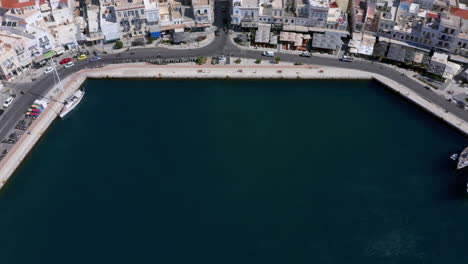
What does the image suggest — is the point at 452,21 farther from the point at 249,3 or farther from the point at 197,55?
the point at 197,55

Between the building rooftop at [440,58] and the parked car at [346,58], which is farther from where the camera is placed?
the parked car at [346,58]

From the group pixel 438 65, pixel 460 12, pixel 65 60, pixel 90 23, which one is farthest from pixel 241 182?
pixel 460 12

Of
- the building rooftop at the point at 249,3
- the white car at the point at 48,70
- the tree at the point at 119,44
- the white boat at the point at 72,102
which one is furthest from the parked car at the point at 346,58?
the white car at the point at 48,70

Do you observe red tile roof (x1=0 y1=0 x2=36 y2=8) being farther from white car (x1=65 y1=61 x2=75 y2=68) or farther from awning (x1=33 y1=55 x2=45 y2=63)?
white car (x1=65 y1=61 x2=75 y2=68)

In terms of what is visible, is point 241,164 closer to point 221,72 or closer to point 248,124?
point 248,124

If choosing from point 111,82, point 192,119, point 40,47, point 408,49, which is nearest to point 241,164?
point 192,119

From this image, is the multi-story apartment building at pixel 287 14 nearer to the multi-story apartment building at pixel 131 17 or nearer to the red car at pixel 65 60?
the multi-story apartment building at pixel 131 17

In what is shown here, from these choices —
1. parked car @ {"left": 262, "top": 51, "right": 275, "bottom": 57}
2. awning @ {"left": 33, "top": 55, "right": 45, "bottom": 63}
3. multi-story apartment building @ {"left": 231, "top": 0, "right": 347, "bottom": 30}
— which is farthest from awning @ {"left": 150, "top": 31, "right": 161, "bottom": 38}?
parked car @ {"left": 262, "top": 51, "right": 275, "bottom": 57}
